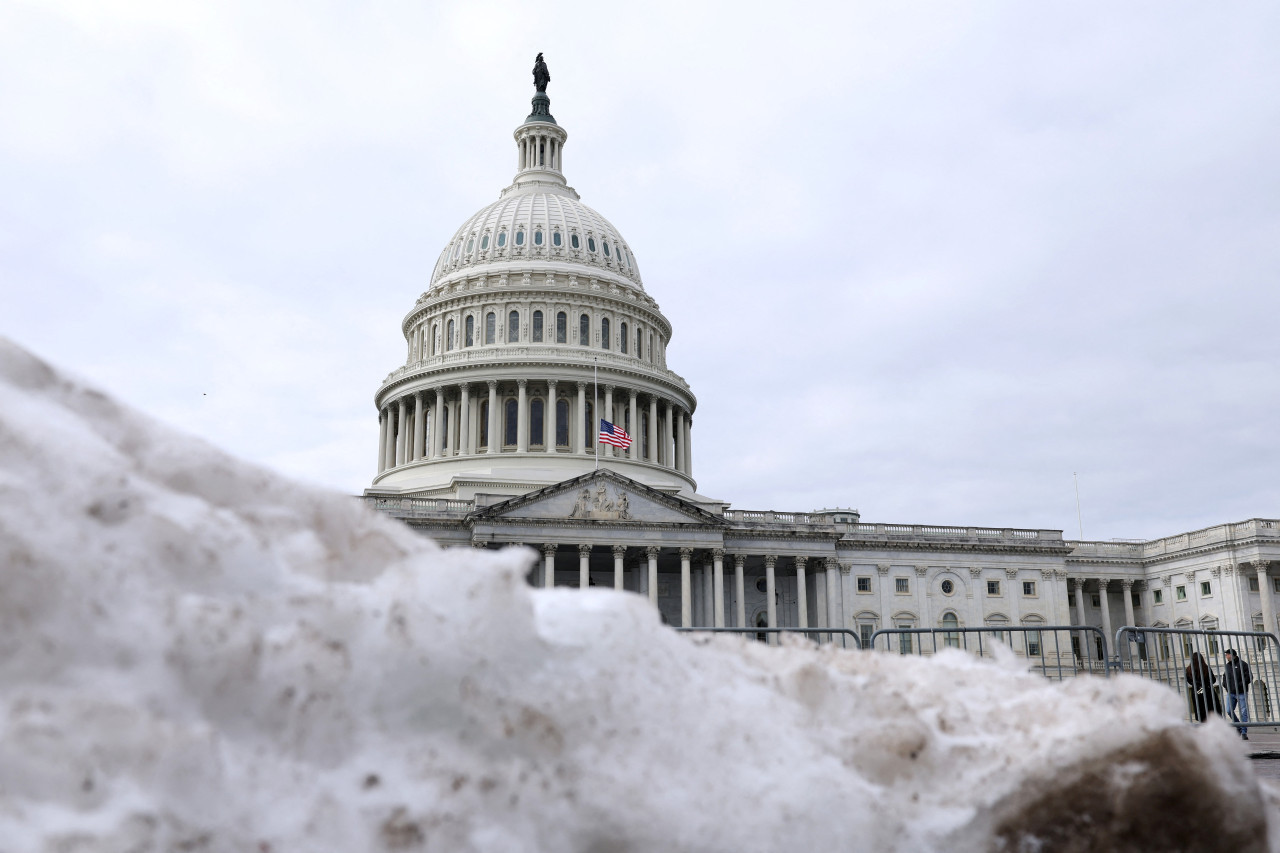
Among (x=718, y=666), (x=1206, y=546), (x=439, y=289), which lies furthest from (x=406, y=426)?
(x=718, y=666)

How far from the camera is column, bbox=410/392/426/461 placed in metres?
69.4

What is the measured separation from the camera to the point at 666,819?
246 centimetres

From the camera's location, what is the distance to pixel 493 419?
66.2m

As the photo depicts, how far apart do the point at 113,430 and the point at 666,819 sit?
62.8 inches

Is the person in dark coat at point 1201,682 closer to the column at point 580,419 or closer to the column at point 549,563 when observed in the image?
the column at point 549,563

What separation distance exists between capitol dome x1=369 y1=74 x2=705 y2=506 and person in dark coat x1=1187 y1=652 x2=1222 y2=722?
4335 cm

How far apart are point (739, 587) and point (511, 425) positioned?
62.8 ft

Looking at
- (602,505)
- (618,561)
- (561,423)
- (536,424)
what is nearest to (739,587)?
(618,561)

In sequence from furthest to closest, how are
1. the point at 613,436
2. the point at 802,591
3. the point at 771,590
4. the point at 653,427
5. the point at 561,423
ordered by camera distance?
the point at 653,427, the point at 561,423, the point at 613,436, the point at 802,591, the point at 771,590

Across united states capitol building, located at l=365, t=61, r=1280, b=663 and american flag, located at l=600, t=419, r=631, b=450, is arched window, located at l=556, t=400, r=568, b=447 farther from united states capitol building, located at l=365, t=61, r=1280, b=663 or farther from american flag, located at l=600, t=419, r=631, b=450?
american flag, located at l=600, t=419, r=631, b=450

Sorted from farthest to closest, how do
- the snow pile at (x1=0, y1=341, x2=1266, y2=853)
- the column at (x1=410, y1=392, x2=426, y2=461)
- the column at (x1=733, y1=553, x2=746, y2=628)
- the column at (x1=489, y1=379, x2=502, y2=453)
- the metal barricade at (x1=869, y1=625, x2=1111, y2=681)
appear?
the column at (x1=410, y1=392, x2=426, y2=461) → the column at (x1=489, y1=379, x2=502, y2=453) → the column at (x1=733, y1=553, x2=746, y2=628) → the metal barricade at (x1=869, y1=625, x2=1111, y2=681) → the snow pile at (x1=0, y1=341, x2=1266, y2=853)

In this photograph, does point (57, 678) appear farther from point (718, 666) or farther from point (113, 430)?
point (718, 666)

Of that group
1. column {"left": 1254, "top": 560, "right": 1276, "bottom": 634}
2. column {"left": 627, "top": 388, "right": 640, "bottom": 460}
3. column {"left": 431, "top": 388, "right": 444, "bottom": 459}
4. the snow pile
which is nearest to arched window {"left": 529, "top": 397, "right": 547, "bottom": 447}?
column {"left": 627, "top": 388, "right": 640, "bottom": 460}

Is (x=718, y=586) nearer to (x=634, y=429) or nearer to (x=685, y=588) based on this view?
(x=685, y=588)
